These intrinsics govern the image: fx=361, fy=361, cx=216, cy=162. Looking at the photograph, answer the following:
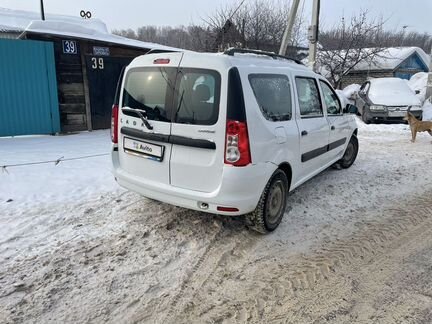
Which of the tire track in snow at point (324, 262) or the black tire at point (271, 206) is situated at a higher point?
the black tire at point (271, 206)

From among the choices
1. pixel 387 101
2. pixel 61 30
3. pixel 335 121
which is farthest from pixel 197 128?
pixel 387 101

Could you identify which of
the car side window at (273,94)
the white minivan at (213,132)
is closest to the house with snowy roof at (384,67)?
the car side window at (273,94)

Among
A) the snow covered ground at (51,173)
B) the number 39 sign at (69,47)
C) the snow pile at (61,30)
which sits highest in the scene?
the snow pile at (61,30)

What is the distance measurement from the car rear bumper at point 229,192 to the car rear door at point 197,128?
2.8 inches

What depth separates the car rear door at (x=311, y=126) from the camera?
455cm

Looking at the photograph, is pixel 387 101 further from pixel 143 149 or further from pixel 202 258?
pixel 202 258

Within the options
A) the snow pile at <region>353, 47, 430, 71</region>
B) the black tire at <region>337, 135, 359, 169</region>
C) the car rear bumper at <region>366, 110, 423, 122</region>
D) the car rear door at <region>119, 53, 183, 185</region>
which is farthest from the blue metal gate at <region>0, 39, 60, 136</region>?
the snow pile at <region>353, 47, 430, 71</region>

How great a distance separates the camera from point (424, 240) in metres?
4.05

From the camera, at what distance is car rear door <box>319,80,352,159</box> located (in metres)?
5.51

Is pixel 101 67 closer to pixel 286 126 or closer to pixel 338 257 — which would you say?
pixel 286 126

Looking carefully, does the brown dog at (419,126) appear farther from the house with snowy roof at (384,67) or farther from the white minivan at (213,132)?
the house with snowy roof at (384,67)

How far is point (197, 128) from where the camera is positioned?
354 centimetres

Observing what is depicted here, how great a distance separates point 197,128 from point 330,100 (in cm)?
301

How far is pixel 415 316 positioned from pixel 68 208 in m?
3.89
